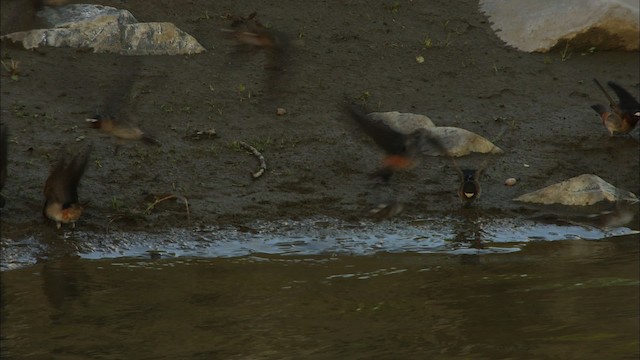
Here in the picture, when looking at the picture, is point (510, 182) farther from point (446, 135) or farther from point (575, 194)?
point (446, 135)

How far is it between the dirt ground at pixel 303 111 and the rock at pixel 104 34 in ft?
0.43

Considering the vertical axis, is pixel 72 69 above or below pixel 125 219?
above

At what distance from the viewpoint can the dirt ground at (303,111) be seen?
8.92 meters

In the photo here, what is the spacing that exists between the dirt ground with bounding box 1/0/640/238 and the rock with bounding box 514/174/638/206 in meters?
0.26

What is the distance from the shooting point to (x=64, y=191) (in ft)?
26.0

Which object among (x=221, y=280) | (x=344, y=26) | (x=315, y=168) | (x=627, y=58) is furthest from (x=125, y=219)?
(x=627, y=58)

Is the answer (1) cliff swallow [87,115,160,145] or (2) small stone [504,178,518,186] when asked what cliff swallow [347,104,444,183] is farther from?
(1) cliff swallow [87,115,160,145]

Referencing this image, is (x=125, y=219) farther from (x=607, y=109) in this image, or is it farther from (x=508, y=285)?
(x=607, y=109)

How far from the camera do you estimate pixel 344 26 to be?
40.8 feet

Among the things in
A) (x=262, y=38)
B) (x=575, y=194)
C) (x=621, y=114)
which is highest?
(x=262, y=38)

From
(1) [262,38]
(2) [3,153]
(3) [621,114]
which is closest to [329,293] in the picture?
(2) [3,153]

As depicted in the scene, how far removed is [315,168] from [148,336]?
141 inches

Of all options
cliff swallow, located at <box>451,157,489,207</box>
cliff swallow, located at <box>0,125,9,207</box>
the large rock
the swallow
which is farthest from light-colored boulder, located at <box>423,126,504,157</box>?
cliff swallow, located at <box>0,125,9,207</box>

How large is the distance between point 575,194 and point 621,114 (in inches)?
59.6
